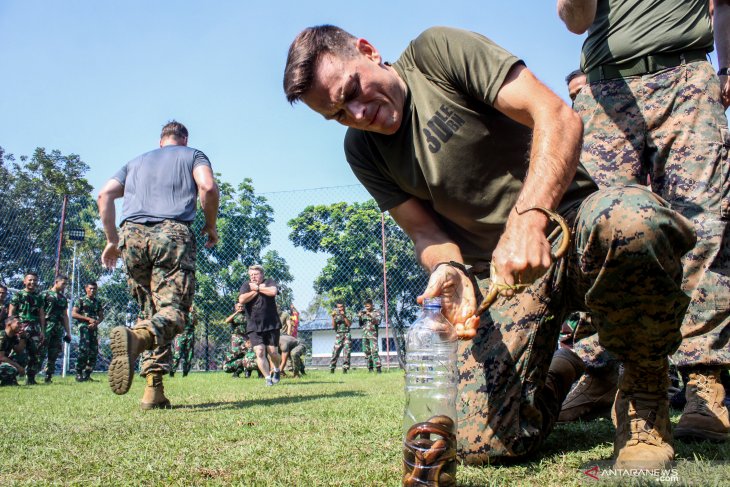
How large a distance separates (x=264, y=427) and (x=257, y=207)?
15.1m

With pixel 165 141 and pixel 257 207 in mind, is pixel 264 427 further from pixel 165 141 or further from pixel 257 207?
pixel 257 207

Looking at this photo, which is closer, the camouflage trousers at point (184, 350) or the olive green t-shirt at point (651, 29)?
the olive green t-shirt at point (651, 29)

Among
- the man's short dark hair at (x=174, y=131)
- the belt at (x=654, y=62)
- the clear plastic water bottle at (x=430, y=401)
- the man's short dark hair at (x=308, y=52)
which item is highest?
the man's short dark hair at (x=174, y=131)

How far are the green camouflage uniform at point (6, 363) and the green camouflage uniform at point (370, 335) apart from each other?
8.95 metres

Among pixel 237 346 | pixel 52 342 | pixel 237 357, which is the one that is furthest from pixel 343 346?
pixel 52 342

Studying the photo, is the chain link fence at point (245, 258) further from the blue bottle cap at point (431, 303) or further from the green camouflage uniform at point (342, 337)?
the blue bottle cap at point (431, 303)

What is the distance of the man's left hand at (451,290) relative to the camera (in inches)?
87.7

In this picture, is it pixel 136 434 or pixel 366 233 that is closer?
pixel 136 434

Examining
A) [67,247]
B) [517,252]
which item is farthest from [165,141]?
[67,247]

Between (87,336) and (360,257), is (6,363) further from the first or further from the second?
A: (360,257)

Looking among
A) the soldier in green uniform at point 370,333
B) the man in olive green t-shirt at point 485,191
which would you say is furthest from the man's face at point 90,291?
the man in olive green t-shirt at point 485,191

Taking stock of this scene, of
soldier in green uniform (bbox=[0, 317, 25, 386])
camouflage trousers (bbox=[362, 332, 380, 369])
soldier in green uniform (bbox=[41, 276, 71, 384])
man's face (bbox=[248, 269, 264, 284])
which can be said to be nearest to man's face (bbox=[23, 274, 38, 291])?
soldier in green uniform (bbox=[41, 276, 71, 384])

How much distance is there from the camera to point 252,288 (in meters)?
11.6

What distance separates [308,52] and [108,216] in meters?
3.89
